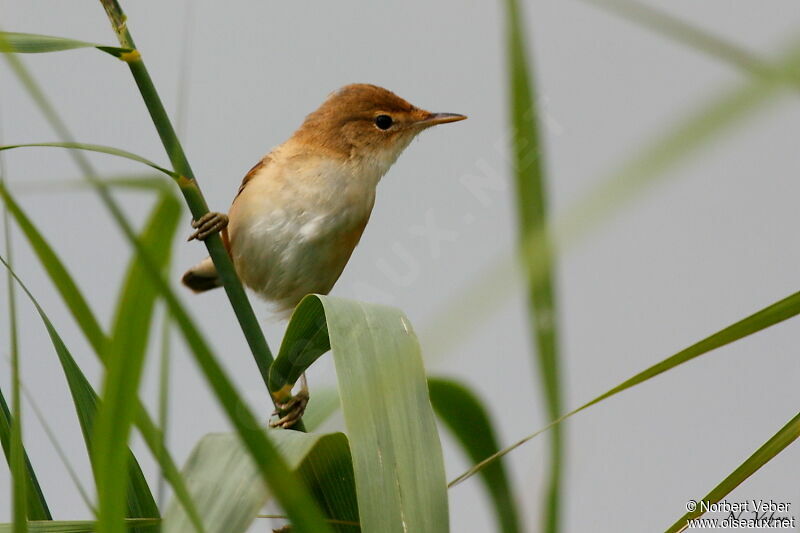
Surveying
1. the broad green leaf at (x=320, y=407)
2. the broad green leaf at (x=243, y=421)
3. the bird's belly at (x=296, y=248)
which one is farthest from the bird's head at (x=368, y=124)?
the broad green leaf at (x=243, y=421)

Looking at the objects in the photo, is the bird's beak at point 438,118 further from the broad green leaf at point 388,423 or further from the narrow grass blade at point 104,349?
the narrow grass blade at point 104,349

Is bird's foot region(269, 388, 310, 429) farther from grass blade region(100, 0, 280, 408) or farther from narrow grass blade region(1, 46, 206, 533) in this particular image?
narrow grass blade region(1, 46, 206, 533)

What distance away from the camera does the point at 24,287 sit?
1.45 metres

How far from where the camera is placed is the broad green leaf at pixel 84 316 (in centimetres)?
92

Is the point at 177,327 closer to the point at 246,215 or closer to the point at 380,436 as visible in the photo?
the point at 380,436

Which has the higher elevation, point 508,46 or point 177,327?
point 508,46

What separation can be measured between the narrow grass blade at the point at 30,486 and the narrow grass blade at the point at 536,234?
3.21 ft

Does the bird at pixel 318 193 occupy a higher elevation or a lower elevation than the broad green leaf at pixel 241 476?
higher

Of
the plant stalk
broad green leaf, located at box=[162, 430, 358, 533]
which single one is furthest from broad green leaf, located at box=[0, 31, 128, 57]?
broad green leaf, located at box=[162, 430, 358, 533]

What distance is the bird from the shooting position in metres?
3.17

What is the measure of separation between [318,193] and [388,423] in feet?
6.71

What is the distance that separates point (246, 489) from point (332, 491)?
44cm

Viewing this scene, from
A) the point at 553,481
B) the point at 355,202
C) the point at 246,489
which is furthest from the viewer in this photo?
the point at 355,202

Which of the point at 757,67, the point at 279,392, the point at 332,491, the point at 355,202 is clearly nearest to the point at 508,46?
the point at 757,67
